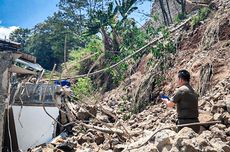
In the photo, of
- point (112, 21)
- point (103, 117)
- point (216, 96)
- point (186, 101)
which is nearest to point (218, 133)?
point (186, 101)

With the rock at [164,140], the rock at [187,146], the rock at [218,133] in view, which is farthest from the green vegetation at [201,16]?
the rock at [187,146]

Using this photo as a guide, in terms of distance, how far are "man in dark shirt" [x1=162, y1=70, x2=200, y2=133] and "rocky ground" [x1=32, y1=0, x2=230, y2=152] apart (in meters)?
0.27

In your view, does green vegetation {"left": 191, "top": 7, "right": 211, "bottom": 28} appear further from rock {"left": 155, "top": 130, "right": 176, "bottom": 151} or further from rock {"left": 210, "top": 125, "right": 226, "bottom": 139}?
rock {"left": 155, "top": 130, "right": 176, "bottom": 151}

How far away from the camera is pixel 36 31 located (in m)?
30.8

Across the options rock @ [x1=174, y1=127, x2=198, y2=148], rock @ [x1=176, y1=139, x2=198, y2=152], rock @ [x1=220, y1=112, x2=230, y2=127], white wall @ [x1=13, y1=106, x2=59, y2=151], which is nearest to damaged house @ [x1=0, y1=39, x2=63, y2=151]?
white wall @ [x1=13, y1=106, x2=59, y2=151]

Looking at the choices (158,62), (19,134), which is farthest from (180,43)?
(19,134)

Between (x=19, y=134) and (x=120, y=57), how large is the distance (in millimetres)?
4395

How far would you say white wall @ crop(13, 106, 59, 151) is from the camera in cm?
742

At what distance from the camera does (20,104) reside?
772 cm

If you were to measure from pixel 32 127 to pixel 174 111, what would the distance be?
3.43m

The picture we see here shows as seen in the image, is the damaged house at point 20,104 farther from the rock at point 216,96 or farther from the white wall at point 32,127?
the rock at point 216,96

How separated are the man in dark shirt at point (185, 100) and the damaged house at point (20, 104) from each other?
1.76 metres

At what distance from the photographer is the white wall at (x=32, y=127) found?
24.4 ft

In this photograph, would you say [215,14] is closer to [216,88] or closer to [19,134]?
[216,88]
